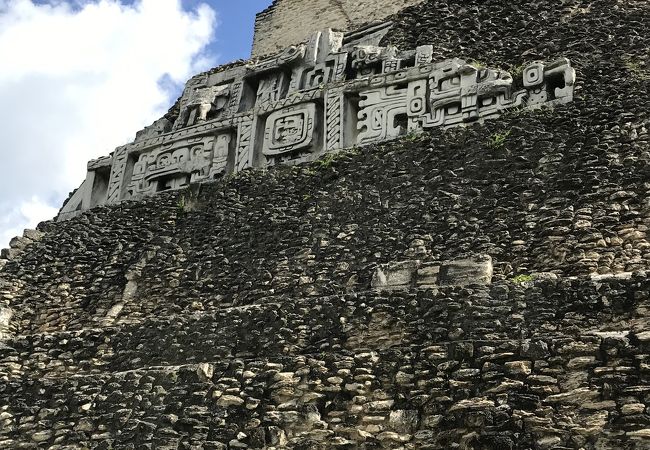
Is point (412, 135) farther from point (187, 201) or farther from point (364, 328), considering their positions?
point (364, 328)

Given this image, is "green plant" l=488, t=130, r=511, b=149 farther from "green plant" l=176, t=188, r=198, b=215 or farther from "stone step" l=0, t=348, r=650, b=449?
"green plant" l=176, t=188, r=198, b=215

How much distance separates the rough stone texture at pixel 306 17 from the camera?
511 inches

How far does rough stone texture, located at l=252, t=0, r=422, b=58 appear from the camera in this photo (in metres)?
13.0

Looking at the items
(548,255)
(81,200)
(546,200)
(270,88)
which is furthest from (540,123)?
(81,200)

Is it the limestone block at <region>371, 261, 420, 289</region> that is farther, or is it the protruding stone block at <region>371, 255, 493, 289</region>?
the limestone block at <region>371, 261, 420, 289</region>

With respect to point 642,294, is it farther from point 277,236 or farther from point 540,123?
point 277,236

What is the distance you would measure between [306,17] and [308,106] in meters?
4.00

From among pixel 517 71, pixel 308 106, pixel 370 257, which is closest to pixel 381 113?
pixel 308 106

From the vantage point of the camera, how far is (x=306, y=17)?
13789 mm

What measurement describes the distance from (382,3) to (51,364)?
25.6ft

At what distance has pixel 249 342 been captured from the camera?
6.88 metres

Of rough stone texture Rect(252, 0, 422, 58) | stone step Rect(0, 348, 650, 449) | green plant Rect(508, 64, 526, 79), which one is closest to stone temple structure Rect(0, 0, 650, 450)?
stone step Rect(0, 348, 650, 449)

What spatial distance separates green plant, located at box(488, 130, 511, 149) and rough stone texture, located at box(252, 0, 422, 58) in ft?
15.1

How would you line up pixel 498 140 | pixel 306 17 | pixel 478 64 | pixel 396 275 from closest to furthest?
pixel 396 275 < pixel 498 140 < pixel 478 64 < pixel 306 17
